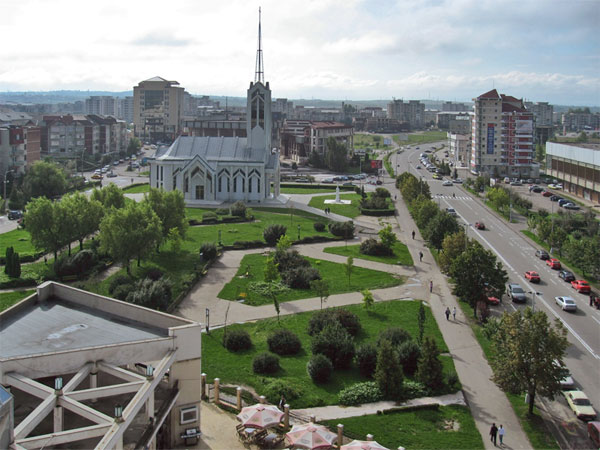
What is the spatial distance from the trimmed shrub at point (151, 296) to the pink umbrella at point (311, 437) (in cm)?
1630

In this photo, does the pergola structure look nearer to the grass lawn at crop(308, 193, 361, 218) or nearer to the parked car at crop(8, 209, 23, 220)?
the parked car at crop(8, 209, 23, 220)

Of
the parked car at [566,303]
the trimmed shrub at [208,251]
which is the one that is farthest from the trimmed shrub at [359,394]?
the trimmed shrub at [208,251]

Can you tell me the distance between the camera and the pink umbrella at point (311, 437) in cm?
2142

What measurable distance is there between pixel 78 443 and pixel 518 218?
62066 mm

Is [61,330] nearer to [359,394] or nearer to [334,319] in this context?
[359,394]

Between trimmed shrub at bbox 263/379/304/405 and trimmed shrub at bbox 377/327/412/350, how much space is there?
5.97m

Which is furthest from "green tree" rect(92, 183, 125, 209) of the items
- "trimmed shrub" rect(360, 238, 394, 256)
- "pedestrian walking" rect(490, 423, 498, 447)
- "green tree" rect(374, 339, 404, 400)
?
"pedestrian walking" rect(490, 423, 498, 447)

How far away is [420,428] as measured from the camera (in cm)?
2434

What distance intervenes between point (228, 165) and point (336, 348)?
165 ft

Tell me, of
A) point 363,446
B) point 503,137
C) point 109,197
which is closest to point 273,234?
point 109,197

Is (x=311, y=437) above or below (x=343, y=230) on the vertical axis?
below

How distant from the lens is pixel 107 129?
132875 mm

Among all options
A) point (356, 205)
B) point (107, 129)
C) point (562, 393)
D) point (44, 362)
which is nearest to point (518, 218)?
point (356, 205)

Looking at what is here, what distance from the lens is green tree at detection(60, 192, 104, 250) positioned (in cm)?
4669
